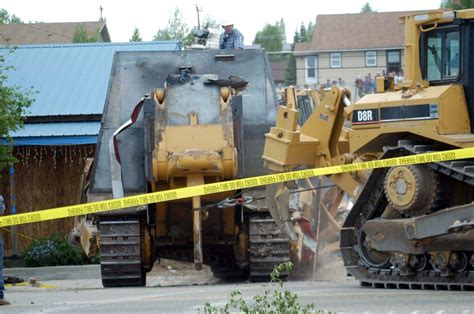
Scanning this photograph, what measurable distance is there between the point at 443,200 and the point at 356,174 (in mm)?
1902

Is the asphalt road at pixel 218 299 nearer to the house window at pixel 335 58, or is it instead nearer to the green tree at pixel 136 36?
the green tree at pixel 136 36

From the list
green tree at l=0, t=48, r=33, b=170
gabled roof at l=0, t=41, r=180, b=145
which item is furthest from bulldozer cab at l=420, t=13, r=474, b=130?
gabled roof at l=0, t=41, r=180, b=145

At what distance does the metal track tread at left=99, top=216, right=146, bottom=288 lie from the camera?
17.6 meters

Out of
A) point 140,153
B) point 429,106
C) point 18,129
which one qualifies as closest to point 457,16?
point 429,106

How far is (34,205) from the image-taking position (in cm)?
2719

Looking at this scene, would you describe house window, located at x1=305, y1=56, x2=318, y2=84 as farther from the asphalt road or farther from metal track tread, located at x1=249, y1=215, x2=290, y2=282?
the asphalt road

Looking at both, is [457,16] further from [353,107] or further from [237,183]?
[237,183]

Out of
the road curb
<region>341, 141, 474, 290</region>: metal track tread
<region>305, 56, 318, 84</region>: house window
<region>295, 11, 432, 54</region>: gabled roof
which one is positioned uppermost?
<region>341, 141, 474, 290</region>: metal track tread

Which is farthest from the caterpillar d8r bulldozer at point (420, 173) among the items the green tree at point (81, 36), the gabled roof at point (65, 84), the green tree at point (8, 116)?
the green tree at point (81, 36)

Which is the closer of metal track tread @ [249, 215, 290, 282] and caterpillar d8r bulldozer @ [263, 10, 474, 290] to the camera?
caterpillar d8r bulldozer @ [263, 10, 474, 290]

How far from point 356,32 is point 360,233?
213 feet

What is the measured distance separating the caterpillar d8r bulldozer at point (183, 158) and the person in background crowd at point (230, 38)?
1569 mm

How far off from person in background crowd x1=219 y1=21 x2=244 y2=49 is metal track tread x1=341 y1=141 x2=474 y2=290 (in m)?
5.28

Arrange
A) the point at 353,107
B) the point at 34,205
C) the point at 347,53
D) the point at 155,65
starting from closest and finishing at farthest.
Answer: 1. the point at 353,107
2. the point at 155,65
3. the point at 34,205
4. the point at 347,53
